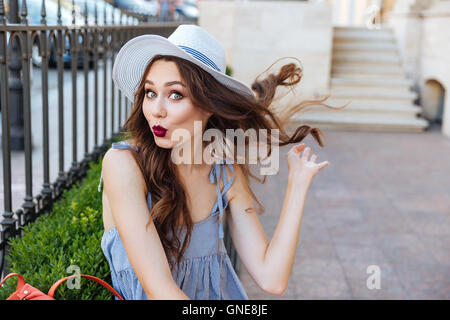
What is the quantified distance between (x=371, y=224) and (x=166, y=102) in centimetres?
383

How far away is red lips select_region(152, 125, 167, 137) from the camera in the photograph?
1.93 m

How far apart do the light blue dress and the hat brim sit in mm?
255

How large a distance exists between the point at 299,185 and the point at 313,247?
9.20 ft

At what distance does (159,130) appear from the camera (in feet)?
6.31

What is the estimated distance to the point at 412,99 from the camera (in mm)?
10734

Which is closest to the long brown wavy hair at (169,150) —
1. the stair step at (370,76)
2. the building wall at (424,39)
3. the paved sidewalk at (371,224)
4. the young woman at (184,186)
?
the young woman at (184,186)

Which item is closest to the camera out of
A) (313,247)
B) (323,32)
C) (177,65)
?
(177,65)

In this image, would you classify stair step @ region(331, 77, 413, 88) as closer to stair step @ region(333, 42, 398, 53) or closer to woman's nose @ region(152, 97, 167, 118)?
stair step @ region(333, 42, 398, 53)

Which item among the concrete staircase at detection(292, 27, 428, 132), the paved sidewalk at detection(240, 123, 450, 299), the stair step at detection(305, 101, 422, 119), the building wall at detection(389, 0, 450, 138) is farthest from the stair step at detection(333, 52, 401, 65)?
the paved sidewalk at detection(240, 123, 450, 299)

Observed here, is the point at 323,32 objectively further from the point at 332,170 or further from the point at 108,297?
the point at 108,297

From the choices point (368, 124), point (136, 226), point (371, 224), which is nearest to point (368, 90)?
point (368, 124)

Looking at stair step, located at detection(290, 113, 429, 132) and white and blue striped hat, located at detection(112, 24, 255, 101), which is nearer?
white and blue striped hat, located at detection(112, 24, 255, 101)

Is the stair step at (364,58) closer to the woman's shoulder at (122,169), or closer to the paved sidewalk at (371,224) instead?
the paved sidewalk at (371,224)
